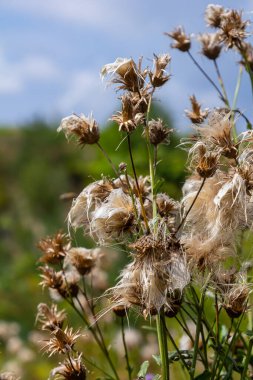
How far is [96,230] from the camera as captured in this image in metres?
1.11

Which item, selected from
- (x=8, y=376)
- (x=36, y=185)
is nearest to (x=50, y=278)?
(x=8, y=376)

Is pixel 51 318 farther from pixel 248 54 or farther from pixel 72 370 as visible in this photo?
pixel 248 54

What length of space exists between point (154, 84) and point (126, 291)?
0.98ft

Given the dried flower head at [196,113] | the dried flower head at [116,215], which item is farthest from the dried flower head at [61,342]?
the dried flower head at [196,113]

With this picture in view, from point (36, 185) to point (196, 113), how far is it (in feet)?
37.5

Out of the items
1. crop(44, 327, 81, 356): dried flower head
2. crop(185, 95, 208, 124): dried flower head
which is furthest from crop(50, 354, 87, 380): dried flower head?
crop(185, 95, 208, 124): dried flower head

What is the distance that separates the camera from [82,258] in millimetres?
1319

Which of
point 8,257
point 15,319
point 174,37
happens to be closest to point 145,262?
point 174,37

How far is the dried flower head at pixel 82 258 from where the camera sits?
1315mm

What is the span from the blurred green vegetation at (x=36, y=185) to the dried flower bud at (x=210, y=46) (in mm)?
176

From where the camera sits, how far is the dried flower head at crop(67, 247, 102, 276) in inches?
51.8

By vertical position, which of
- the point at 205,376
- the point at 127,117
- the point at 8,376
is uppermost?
the point at 127,117

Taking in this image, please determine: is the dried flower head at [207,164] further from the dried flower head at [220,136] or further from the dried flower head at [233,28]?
the dried flower head at [233,28]

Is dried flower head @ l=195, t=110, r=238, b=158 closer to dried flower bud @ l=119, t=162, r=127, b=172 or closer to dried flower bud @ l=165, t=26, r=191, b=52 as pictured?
dried flower bud @ l=119, t=162, r=127, b=172
